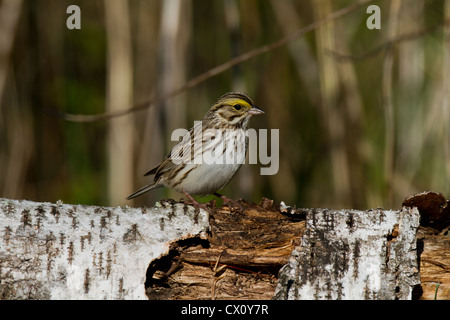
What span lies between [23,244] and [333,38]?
129 inches

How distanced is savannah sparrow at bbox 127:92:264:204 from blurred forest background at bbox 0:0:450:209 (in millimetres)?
720

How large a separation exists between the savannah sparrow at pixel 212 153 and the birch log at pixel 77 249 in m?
0.82

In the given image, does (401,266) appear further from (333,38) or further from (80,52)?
(80,52)

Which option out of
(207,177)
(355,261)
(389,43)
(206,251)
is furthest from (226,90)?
(355,261)

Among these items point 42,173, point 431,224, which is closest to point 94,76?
point 42,173

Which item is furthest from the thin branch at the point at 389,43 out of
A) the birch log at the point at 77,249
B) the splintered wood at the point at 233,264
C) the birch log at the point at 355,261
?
the birch log at the point at 77,249

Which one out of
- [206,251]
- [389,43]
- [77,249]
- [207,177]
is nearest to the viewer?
[77,249]

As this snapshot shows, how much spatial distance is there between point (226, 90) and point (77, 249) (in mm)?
3267

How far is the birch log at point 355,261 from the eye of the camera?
9.52 feet

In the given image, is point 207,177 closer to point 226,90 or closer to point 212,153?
point 212,153

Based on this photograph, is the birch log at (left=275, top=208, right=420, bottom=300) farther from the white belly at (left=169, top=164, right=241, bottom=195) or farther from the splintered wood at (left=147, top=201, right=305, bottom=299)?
the white belly at (left=169, top=164, right=241, bottom=195)

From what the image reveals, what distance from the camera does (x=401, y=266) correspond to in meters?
2.93

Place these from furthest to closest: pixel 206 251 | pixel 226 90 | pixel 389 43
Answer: pixel 226 90 < pixel 389 43 < pixel 206 251

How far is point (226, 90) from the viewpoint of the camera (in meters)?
5.92
